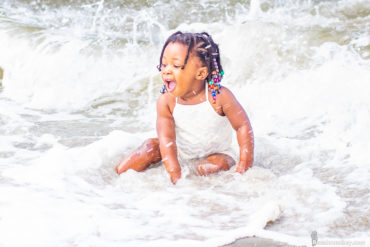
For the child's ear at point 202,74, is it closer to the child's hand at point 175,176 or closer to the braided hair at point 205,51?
the braided hair at point 205,51

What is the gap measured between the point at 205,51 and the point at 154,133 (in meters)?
1.46

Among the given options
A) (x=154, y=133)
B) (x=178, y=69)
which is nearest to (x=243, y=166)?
(x=178, y=69)

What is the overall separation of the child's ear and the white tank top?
126mm

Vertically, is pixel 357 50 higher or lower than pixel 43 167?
higher

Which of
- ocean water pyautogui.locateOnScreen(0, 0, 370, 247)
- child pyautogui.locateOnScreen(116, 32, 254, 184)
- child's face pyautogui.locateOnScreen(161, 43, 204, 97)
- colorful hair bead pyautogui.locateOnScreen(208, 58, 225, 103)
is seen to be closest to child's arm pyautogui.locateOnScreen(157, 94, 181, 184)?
child pyautogui.locateOnScreen(116, 32, 254, 184)

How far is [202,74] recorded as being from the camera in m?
3.39

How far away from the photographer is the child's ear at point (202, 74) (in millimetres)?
3361

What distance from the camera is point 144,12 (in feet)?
31.9

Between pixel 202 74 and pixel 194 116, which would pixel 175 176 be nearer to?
pixel 194 116

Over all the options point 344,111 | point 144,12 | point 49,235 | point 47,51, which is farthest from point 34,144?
point 144,12

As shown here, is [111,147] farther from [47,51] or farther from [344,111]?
[47,51]

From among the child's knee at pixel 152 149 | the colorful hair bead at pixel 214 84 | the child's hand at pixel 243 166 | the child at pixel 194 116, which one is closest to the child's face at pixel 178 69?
the child at pixel 194 116

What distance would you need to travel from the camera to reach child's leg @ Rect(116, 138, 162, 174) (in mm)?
3596

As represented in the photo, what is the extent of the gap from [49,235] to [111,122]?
281cm
